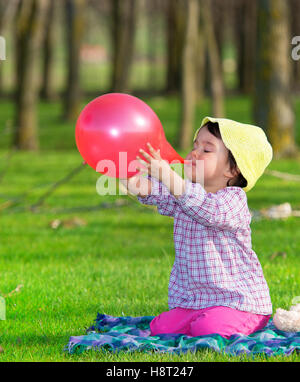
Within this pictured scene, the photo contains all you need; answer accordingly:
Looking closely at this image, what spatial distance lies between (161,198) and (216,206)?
0.41m

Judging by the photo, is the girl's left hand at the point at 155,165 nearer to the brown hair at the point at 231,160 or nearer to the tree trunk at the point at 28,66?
the brown hair at the point at 231,160

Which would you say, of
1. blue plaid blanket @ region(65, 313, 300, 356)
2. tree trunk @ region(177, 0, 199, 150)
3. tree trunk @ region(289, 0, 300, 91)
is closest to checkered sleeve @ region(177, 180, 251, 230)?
blue plaid blanket @ region(65, 313, 300, 356)

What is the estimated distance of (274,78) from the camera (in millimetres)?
13562

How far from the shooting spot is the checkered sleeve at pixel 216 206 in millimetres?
3893

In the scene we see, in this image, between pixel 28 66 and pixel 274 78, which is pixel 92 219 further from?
pixel 28 66

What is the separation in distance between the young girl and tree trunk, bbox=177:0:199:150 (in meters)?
12.1

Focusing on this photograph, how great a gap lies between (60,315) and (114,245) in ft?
8.62

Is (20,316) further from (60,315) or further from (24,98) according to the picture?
(24,98)

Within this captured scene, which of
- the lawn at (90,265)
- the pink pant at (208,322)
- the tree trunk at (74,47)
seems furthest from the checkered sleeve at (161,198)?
the tree trunk at (74,47)

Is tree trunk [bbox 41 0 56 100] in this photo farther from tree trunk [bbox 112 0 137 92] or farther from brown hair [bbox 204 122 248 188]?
brown hair [bbox 204 122 248 188]

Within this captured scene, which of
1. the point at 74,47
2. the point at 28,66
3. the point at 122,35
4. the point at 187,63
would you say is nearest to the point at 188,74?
the point at 187,63

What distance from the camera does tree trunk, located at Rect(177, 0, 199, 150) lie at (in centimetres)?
1608

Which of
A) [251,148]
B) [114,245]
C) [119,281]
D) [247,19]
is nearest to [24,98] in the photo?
[114,245]

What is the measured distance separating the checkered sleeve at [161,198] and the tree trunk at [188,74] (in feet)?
39.9
